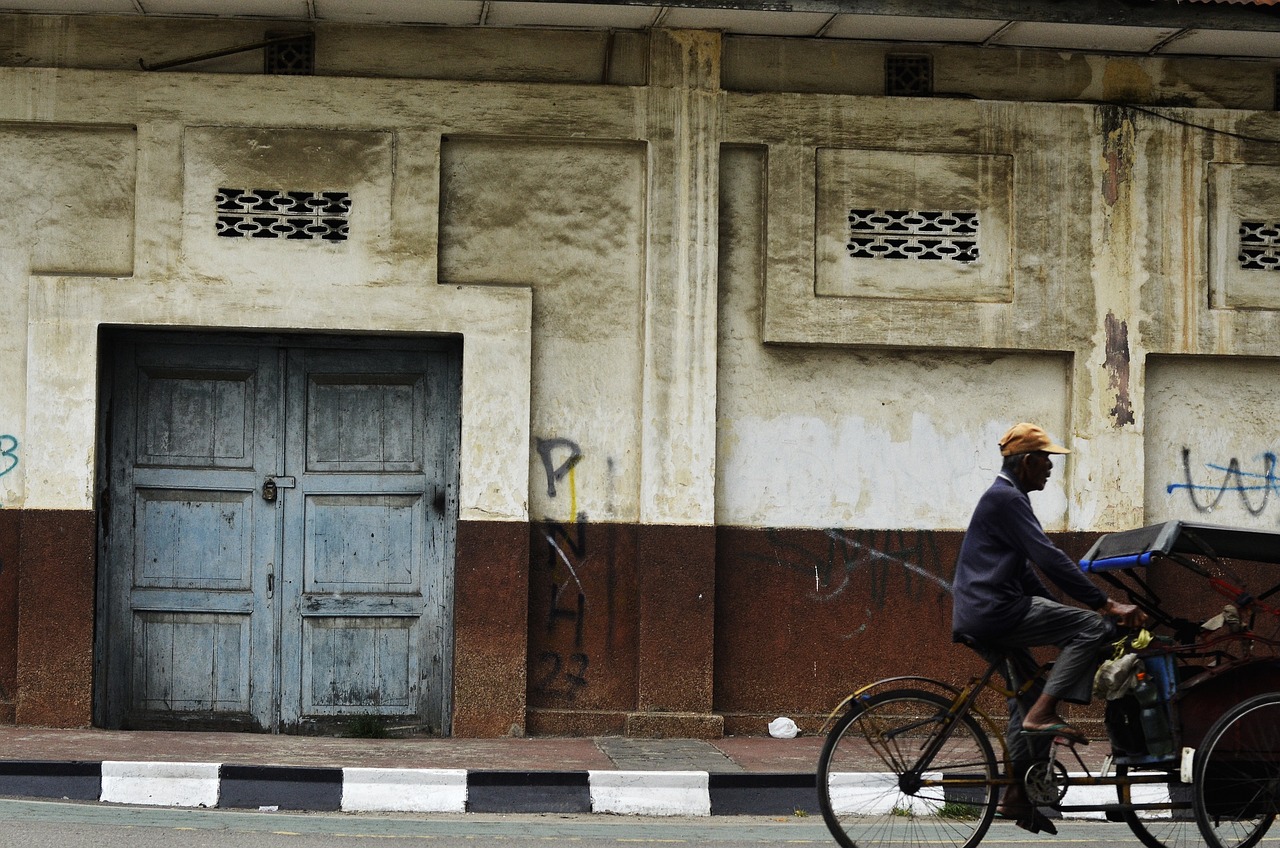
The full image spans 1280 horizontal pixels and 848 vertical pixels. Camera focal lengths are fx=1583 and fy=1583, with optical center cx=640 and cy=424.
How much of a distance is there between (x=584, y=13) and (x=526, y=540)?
9.87 feet

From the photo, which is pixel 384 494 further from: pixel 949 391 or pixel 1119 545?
pixel 1119 545

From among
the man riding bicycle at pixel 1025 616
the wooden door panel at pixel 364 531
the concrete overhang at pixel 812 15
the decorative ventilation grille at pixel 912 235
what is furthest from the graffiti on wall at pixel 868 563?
the man riding bicycle at pixel 1025 616

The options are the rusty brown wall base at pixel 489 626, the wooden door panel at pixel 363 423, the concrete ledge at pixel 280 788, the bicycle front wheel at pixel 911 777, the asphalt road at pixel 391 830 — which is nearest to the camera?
the bicycle front wheel at pixel 911 777

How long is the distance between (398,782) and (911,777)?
265cm

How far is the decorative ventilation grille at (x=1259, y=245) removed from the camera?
9.58 metres

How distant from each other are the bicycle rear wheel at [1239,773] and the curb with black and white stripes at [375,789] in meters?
2.17

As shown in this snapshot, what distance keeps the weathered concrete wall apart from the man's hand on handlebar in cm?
348

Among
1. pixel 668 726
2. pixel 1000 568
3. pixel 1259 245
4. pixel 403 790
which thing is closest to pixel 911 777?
pixel 1000 568

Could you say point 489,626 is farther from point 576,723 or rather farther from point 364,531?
point 364,531

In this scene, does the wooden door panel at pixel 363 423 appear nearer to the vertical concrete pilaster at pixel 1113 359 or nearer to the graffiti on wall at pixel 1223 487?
the vertical concrete pilaster at pixel 1113 359

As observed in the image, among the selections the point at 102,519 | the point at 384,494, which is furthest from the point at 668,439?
the point at 102,519

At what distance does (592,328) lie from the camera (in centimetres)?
927

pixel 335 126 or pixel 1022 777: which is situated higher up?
pixel 335 126

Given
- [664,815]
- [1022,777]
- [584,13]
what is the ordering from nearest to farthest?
1. [1022,777]
2. [664,815]
3. [584,13]
